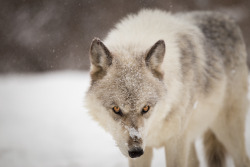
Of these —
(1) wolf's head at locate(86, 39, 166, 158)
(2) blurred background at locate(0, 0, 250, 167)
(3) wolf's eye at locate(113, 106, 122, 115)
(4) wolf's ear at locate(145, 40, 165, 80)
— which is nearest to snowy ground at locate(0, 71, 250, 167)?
(2) blurred background at locate(0, 0, 250, 167)

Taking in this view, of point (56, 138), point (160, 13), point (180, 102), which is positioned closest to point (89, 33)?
point (56, 138)

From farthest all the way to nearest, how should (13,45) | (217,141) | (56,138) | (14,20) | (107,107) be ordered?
(13,45) → (14,20) → (56,138) → (217,141) → (107,107)

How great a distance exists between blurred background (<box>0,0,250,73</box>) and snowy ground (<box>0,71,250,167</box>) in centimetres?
108

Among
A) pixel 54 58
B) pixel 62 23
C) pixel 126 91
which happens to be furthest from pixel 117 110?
pixel 54 58

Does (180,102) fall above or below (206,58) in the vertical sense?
below

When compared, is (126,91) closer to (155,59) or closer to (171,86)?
(155,59)

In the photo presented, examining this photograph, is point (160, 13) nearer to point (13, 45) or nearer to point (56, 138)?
point (56, 138)

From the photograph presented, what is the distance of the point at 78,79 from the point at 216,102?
25.7ft

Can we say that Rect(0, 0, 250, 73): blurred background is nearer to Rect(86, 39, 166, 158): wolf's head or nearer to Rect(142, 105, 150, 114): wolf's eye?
Rect(86, 39, 166, 158): wolf's head

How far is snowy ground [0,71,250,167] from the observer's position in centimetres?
468

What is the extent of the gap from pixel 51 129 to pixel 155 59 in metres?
4.38

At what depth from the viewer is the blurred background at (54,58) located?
653 cm

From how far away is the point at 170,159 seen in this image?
3.05 metres

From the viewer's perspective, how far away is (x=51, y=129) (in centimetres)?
632
